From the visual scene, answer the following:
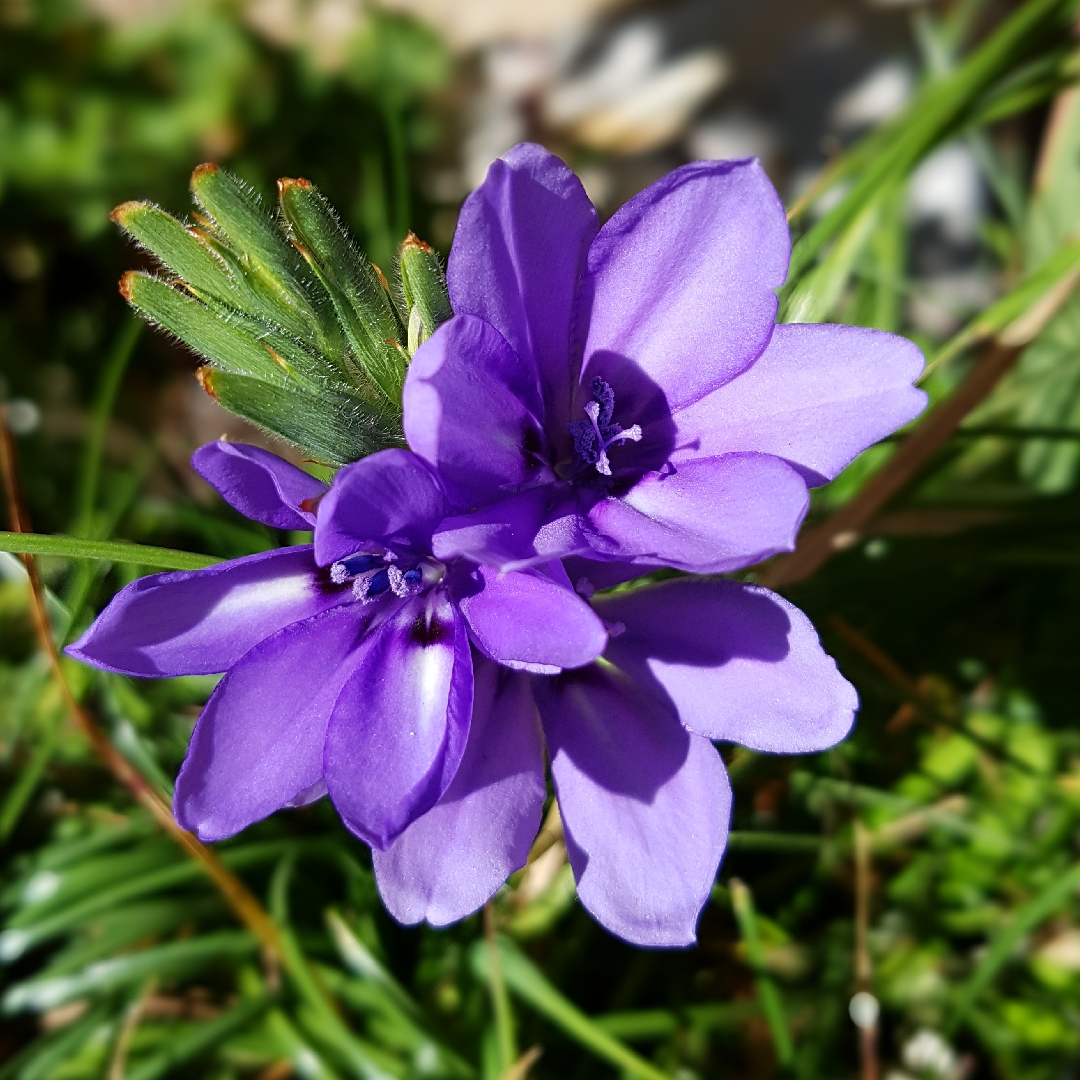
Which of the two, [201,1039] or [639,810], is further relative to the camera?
[201,1039]

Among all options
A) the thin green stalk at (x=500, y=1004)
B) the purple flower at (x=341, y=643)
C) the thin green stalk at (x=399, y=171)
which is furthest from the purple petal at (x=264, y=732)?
the thin green stalk at (x=399, y=171)

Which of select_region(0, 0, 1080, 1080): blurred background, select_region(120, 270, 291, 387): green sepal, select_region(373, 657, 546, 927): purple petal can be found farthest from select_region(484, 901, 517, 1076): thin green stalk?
select_region(120, 270, 291, 387): green sepal

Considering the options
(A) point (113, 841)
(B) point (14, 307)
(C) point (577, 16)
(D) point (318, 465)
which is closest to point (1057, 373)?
(D) point (318, 465)

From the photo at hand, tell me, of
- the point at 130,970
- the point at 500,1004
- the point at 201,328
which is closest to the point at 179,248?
the point at 201,328

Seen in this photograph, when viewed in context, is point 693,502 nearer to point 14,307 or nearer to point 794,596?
point 794,596

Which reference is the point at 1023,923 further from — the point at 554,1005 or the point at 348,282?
the point at 348,282
